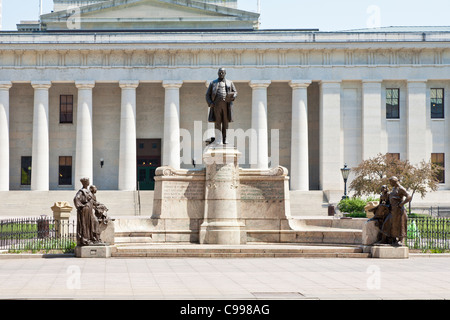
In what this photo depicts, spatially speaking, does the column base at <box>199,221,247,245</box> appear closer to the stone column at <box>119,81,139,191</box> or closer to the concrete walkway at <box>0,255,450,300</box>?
the concrete walkway at <box>0,255,450,300</box>

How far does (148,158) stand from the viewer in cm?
7794

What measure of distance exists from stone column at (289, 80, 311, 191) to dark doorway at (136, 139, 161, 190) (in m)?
13.9

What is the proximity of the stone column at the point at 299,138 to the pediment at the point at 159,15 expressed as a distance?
14645mm

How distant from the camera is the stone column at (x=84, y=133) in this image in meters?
72.3

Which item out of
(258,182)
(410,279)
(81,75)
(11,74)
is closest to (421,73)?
(81,75)

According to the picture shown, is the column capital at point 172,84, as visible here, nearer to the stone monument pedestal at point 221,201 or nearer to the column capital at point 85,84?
the column capital at point 85,84

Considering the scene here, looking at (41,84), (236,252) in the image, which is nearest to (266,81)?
(41,84)

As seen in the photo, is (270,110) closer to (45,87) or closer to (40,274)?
(45,87)

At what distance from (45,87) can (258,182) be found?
48035 millimetres

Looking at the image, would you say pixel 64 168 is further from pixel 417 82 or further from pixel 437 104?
pixel 437 104

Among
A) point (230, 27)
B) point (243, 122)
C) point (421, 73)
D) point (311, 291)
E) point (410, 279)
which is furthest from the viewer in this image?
point (230, 27)

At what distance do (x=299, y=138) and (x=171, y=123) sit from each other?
466 inches

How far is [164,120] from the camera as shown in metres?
74.1

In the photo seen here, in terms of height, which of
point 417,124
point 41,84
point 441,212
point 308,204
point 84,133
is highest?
point 41,84
